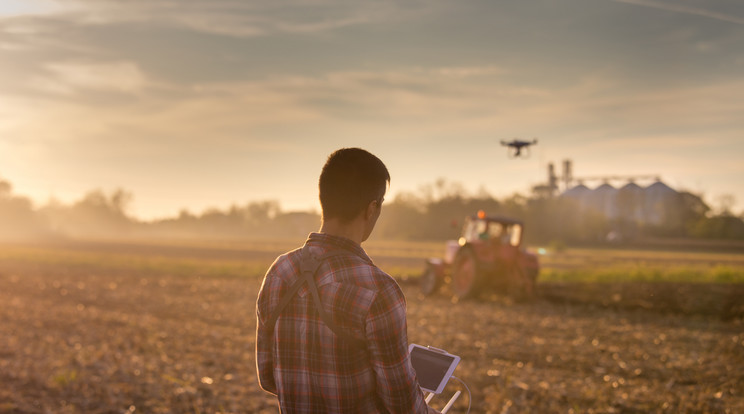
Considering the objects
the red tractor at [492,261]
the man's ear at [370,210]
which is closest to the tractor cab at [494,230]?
the red tractor at [492,261]

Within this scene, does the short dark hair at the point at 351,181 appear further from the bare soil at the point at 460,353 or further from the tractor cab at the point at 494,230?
the tractor cab at the point at 494,230

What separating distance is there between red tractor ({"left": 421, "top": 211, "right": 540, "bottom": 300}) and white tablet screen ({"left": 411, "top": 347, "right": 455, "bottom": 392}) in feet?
39.4

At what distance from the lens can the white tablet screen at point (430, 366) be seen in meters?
2.07

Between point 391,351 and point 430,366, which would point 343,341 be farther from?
point 430,366

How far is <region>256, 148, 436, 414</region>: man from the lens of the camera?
72.6 inches

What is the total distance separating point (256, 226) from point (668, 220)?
260 ft

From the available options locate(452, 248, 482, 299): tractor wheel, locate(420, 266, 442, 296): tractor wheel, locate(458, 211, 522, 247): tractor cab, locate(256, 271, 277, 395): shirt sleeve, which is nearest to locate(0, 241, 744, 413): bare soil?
locate(420, 266, 442, 296): tractor wheel

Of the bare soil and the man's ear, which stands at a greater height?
the man's ear

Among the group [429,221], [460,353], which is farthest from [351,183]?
[429,221]

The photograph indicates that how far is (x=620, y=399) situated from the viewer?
653cm

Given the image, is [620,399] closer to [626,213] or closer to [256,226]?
[626,213]

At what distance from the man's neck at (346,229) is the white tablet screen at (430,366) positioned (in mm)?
510

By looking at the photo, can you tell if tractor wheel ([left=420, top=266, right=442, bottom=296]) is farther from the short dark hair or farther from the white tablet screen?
the short dark hair

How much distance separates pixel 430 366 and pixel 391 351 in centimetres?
34
